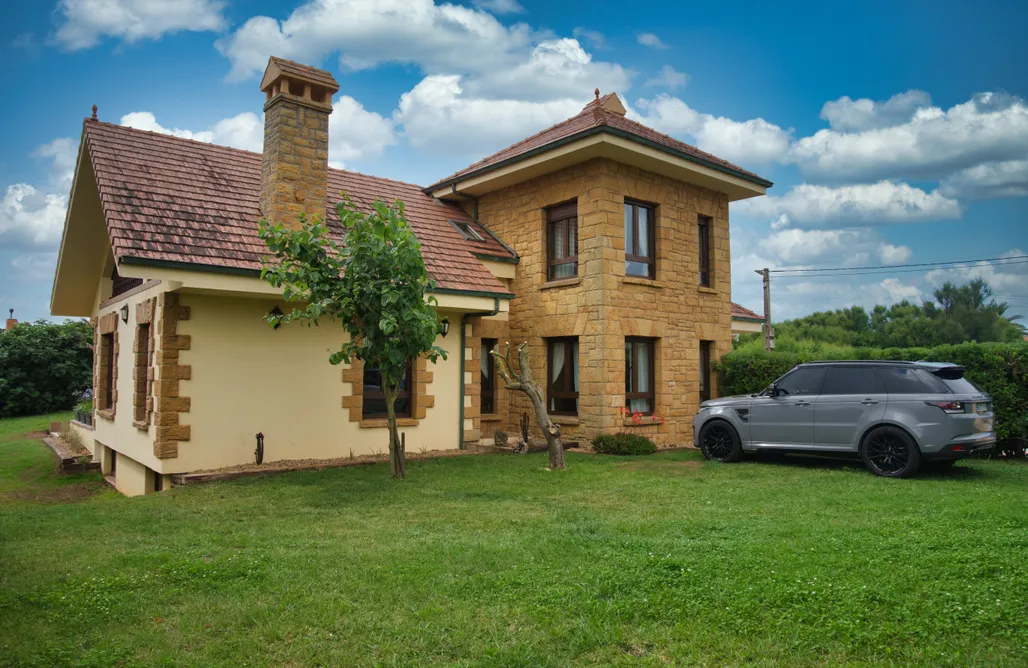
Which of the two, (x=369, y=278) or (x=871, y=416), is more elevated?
(x=369, y=278)

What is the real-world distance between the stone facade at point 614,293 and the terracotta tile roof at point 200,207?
3.95 feet

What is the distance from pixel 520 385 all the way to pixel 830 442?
4.74m

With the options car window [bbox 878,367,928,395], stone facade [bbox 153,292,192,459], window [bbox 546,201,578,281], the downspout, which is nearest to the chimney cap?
stone facade [bbox 153,292,192,459]

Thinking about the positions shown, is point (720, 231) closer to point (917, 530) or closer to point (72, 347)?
point (917, 530)

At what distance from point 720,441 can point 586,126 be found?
680cm

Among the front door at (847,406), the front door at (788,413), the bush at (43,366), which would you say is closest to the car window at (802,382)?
the front door at (788,413)

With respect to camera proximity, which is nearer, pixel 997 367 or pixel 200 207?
pixel 200 207

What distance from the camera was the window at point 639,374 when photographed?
14336 millimetres

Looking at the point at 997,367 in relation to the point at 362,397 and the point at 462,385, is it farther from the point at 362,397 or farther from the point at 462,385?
the point at 362,397

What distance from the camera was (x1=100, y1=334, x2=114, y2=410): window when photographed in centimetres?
1542

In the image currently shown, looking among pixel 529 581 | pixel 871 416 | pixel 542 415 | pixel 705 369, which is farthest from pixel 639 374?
pixel 529 581

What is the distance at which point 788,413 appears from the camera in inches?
427

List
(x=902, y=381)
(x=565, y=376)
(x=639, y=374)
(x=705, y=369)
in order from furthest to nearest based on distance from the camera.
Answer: (x=705, y=369) < (x=565, y=376) < (x=639, y=374) < (x=902, y=381)

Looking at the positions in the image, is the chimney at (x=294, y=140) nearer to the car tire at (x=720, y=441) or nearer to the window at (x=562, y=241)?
the window at (x=562, y=241)
